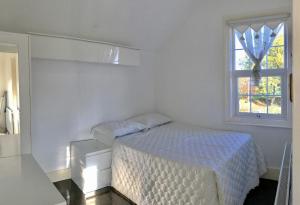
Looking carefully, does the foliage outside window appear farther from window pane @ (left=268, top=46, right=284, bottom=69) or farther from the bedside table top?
the bedside table top

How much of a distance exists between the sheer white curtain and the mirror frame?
2541mm

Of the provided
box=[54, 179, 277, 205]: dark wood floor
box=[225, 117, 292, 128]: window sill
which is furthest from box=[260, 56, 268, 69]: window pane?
box=[54, 179, 277, 205]: dark wood floor

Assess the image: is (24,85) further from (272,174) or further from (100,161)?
(272,174)

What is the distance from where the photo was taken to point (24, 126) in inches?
79.3

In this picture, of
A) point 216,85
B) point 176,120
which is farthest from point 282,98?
point 176,120

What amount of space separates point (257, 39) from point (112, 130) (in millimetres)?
2167

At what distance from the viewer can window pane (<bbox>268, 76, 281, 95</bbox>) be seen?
2945 mm

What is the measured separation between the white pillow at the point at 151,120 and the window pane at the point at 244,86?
1.17m

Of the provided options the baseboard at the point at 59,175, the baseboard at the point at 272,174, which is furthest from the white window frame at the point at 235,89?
the baseboard at the point at 59,175

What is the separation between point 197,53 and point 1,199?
300 cm

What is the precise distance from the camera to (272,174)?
9.69ft
